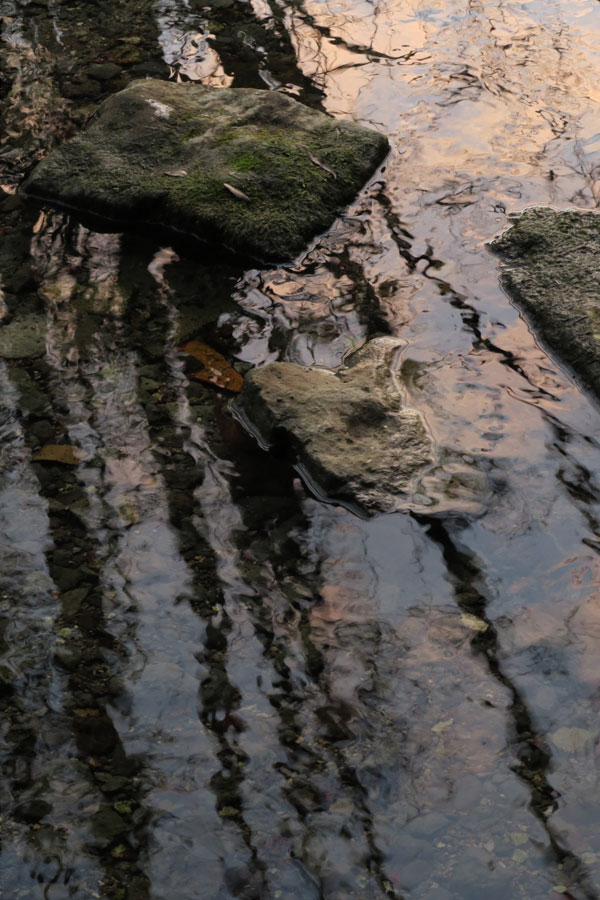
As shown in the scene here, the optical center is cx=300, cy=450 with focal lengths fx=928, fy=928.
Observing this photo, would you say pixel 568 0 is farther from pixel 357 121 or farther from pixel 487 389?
pixel 487 389

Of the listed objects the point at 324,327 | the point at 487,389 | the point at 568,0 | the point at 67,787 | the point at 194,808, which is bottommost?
the point at 67,787

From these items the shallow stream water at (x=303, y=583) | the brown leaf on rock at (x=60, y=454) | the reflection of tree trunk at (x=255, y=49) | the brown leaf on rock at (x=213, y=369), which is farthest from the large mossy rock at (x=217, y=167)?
the brown leaf on rock at (x=60, y=454)

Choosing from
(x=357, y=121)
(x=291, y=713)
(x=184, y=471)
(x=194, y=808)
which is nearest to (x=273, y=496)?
(x=184, y=471)

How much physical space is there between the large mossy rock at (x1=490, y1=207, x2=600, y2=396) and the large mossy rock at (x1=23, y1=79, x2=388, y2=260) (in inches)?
45.8

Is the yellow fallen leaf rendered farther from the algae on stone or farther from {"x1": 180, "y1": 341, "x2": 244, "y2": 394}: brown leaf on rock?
the algae on stone

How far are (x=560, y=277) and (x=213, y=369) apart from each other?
1894mm

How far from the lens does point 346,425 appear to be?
4105 mm

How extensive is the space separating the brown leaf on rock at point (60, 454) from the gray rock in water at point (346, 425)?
0.78m

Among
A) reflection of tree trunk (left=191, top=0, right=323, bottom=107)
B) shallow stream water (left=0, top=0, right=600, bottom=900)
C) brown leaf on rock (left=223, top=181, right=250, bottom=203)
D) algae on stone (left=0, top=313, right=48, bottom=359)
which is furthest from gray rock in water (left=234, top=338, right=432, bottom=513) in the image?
reflection of tree trunk (left=191, top=0, right=323, bottom=107)

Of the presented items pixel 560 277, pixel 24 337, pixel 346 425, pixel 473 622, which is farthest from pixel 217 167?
pixel 473 622

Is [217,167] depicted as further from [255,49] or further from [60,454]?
[60,454]

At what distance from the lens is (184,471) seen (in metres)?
4.02

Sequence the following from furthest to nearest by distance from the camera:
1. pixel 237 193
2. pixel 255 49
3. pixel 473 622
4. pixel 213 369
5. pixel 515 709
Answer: pixel 255 49, pixel 237 193, pixel 213 369, pixel 473 622, pixel 515 709

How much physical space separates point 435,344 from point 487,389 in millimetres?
437
